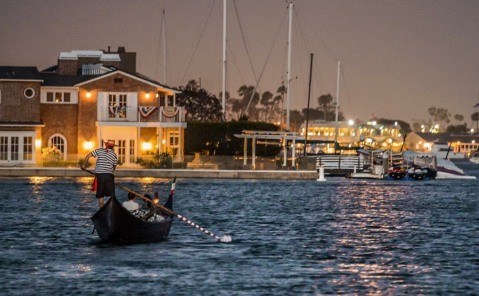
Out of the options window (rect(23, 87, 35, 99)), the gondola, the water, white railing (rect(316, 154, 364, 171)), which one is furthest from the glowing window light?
the gondola

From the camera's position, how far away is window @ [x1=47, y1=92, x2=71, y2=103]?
237ft

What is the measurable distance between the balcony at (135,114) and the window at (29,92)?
518 centimetres

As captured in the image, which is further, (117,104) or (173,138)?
(173,138)

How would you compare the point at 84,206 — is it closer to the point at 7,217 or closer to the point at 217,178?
the point at 7,217

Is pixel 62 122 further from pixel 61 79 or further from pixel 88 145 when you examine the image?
pixel 61 79

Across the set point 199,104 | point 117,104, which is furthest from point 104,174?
point 199,104

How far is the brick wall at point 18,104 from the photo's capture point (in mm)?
70562

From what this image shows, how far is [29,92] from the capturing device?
70875 millimetres

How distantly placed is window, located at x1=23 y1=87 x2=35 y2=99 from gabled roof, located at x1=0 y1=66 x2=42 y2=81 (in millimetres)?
927

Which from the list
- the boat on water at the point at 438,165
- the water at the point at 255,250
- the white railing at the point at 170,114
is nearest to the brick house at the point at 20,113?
the white railing at the point at 170,114

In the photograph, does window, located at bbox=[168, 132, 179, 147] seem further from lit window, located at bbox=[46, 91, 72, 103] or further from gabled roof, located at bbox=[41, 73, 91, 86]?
lit window, located at bbox=[46, 91, 72, 103]

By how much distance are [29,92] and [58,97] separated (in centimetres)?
261

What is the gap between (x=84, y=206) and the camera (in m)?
45.5

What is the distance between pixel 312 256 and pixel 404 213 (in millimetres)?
18253
